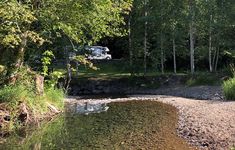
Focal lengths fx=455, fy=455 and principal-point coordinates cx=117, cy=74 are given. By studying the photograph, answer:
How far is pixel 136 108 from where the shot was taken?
2242 cm

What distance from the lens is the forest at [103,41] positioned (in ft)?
62.7

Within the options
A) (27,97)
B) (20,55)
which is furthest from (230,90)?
(20,55)

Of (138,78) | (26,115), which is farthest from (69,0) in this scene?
(138,78)

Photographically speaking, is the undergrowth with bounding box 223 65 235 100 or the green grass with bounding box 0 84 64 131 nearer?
the green grass with bounding box 0 84 64 131

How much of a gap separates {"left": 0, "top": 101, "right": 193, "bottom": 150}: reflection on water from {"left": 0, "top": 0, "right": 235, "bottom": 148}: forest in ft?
4.67

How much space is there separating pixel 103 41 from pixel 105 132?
36273 millimetres

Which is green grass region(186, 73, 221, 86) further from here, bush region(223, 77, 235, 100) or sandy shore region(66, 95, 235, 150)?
sandy shore region(66, 95, 235, 150)

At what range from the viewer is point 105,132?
1577cm

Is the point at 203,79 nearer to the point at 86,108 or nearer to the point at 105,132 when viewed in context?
the point at 86,108

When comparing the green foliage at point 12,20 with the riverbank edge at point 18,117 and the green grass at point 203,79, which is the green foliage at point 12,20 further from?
the green grass at point 203,79

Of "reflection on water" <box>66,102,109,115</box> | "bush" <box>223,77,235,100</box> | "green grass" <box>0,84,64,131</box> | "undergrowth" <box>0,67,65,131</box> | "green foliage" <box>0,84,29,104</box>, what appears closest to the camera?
Result: "green grass" <box>0,84,64,131</box>

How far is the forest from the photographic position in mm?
19109

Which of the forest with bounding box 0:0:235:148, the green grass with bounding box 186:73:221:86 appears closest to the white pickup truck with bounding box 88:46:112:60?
the forest with bounding box 0:0:235:148

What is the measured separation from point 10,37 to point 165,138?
294 inches
